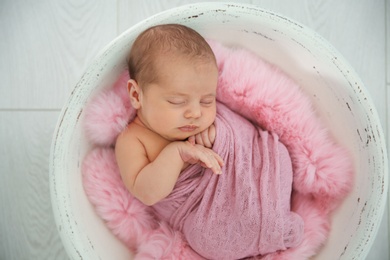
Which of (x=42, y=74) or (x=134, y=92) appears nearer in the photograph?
(x=134, y=92)

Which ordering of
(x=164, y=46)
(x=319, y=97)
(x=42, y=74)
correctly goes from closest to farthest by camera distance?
(x=164, y=46)
(x=319, y=97)
(x=42, y=74)

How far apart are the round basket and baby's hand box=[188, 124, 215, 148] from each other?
7.2 inches

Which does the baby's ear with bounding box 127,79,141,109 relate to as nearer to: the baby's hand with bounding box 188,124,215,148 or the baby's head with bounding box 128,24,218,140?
the baby's head with bounding box 128,24,218,140

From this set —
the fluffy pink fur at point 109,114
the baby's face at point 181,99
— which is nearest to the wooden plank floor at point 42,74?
the fluffy pink fur at point 109,114

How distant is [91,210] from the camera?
912 millimetres

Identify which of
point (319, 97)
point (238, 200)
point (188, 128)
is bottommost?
point (238, 200)

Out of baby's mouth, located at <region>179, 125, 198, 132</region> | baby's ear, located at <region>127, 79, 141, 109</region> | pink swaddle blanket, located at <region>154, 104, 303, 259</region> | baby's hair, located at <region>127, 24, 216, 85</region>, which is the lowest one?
pink swaddle blanket, located at <region>154, 104, 303, 259</region>

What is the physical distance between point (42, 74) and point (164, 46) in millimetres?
421

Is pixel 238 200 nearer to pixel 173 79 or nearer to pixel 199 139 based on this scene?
pixel 199 139

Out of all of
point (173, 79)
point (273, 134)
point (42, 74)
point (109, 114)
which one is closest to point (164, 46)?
point (173, 79)

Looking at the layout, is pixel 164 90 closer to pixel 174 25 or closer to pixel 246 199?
pixel 174 25

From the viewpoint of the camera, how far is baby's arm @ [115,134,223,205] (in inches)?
33.7

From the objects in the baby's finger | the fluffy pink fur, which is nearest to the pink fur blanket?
the fluffy pink fur

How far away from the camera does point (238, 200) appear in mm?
896
